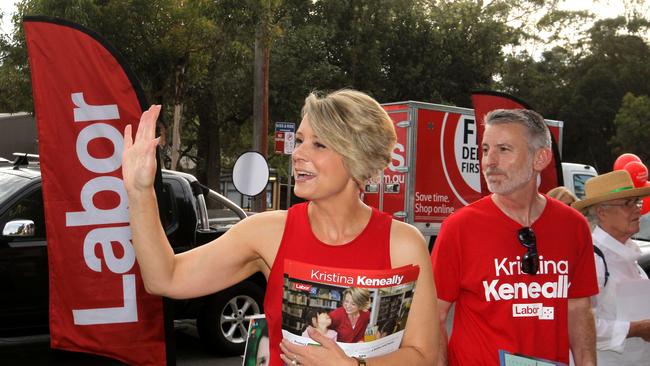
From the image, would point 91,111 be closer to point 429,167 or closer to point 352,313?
point 352,313

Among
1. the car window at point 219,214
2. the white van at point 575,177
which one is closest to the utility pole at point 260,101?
the white van at point 575,177

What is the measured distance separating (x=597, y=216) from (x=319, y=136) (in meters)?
2.01

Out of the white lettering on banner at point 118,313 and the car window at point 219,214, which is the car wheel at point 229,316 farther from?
the white lettering on banner at point 118,313

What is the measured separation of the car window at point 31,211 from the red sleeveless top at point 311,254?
4.52m

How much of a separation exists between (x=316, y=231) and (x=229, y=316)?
17.4ft

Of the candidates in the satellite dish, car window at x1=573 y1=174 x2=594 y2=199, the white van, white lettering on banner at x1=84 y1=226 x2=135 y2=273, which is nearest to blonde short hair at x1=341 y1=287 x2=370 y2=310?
white lettering on banner at x1=84 y1=226 x2=135 y2=273

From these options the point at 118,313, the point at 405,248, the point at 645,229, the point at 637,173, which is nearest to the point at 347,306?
the point at 405,248

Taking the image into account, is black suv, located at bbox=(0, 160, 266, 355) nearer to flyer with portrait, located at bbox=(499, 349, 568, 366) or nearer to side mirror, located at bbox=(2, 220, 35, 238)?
side mirror, located at bbox=(2, 220, 35, 238)

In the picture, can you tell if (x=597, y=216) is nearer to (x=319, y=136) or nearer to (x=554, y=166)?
(x=554, y=166)

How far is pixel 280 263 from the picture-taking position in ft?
6.65

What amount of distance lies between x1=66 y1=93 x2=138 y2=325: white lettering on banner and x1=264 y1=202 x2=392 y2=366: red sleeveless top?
2372mm

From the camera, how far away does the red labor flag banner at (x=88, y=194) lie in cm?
410

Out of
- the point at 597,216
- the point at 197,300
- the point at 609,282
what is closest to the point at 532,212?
the point at 609,282

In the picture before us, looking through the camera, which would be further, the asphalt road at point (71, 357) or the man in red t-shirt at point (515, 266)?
the asphalt road at point (71, 357)
